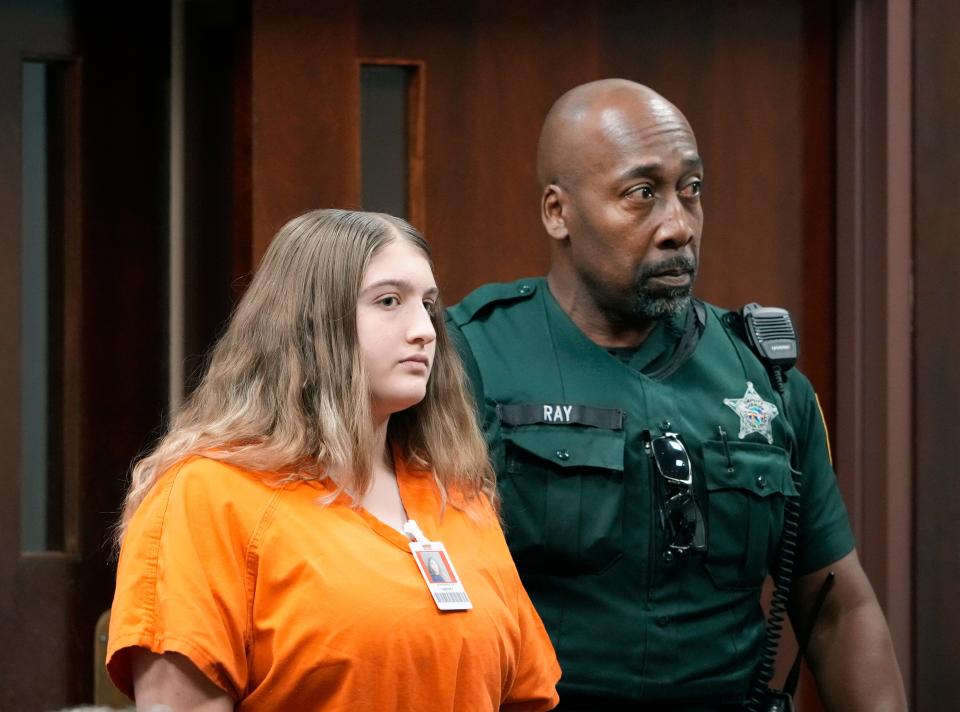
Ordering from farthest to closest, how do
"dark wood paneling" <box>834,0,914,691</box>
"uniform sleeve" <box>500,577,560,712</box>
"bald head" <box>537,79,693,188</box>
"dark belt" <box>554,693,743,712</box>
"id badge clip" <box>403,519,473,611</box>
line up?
"dark wood paneling" <box>834,0,914,691</box> → "bald head" <box>537,79,693,188</box> → "dark belt" <box>554,693,743,712</box> → "uniform sleeve" <box>500,577,560,712</box> → "id badge clip" <box>403,519,473,611</box>

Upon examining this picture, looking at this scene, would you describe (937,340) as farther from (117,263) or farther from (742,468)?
(117,263)

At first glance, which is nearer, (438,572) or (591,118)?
(438,572)

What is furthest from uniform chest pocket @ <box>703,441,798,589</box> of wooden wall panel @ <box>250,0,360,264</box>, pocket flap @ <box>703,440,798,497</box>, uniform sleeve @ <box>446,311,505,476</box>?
wooden wall panel @ <box>250,0,360,264</box>

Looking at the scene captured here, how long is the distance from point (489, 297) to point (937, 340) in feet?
3.22

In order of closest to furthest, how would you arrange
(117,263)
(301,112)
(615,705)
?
(615,705) < (301,112) < (117,263)

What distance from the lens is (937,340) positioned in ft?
9.20

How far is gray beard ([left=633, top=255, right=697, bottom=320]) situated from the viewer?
2.17 metres

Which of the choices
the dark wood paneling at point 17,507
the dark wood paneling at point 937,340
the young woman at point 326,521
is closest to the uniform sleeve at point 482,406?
the young woman at point 326,521

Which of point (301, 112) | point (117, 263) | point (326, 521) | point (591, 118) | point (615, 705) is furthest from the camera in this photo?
point (117, 263)

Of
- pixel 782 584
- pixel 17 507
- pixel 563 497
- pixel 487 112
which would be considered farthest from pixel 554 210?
pixel 17 507

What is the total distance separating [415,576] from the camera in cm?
168

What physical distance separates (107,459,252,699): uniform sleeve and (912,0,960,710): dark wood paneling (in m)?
1.62

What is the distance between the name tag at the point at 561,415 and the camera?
7.02ft

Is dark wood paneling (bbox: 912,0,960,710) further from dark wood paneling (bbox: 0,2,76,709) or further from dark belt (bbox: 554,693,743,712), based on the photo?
dark wood paneling (bbox: 0,2,76,709)
